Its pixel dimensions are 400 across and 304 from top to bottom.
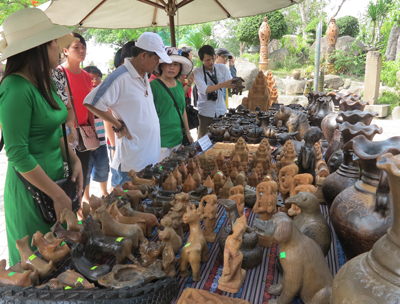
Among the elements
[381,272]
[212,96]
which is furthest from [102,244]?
[212,96]

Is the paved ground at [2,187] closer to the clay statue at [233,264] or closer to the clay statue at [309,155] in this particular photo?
the clay statue at [233,264]

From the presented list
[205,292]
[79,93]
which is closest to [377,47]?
[79,93]

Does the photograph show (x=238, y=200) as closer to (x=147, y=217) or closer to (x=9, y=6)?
(x=147, y=217)

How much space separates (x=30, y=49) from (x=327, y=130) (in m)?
2.38

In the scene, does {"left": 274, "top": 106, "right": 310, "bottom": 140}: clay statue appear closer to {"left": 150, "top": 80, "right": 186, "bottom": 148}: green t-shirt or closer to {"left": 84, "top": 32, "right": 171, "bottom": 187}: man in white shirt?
{"left": 150, "top": 80, "right": 186, "bottom": 148}: green t-shirt

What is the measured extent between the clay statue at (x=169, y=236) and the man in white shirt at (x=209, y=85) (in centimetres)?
280

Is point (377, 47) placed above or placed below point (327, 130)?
above

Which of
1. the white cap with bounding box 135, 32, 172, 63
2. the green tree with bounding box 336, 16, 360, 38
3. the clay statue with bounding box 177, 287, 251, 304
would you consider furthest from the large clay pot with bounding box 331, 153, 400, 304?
the green tree with bounding box 336, 16, 360, 38

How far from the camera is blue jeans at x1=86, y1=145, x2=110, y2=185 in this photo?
3.28 meters

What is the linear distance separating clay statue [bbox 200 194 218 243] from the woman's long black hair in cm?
97

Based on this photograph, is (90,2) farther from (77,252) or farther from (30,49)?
(77,252)

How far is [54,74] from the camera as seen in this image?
93.9 inches

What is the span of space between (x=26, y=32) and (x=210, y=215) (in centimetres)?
131

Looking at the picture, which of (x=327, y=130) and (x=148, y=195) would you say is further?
(x=327, y=130)
